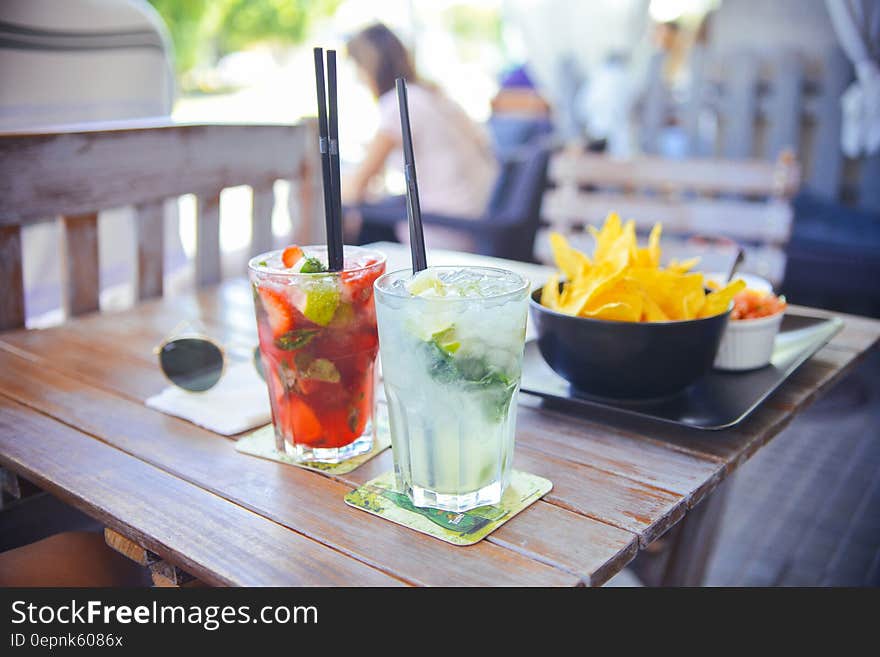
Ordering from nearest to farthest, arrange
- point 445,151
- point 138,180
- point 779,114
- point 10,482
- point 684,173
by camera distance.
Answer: point 10,482
point 138,180
point 684,173
point 445,151
point 779,114

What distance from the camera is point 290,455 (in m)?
0.96

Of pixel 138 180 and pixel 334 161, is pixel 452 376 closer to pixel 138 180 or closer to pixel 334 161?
pixel 334 161

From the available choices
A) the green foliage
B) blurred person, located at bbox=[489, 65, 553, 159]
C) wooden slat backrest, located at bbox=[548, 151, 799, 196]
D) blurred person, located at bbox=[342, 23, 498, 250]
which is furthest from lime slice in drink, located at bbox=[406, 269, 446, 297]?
the green foliage

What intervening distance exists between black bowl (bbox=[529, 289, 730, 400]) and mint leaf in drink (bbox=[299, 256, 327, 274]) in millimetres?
320

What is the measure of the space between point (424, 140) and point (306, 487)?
2.96 meters

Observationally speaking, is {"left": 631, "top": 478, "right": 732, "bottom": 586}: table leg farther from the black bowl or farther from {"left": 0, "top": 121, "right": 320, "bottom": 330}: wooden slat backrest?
{"left": 0, "top": 121, "right": 320, "bottom": 330}: wooden slat backrest

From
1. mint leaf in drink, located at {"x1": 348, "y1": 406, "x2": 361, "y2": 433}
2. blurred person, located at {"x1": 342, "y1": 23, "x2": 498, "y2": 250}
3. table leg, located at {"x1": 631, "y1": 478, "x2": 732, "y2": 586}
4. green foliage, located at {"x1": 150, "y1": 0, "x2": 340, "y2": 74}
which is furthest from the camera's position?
green foliage, located at {"x1": 150, "y1": 0, "x2": 340, "y2": 74}

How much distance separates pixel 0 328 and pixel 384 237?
2.30 meters

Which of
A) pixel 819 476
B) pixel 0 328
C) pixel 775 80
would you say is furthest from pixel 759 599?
pixel 775 80

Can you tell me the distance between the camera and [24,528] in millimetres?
1339

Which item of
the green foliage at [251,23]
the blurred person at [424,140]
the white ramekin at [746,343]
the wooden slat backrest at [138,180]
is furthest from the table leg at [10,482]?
the green foliage at [251,23]

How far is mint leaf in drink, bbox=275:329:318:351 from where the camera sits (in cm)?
91

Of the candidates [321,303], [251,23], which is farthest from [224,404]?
[251,23]

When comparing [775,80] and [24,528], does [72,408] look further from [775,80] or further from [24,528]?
[775,80]
